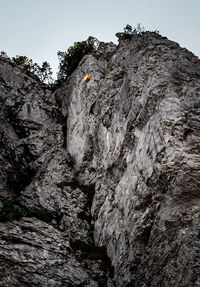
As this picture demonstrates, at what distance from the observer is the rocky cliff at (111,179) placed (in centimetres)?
1189

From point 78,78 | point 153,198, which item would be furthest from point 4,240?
point 78,78

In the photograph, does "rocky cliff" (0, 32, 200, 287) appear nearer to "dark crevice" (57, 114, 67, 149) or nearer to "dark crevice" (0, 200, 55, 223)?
"dark crevice" (0, 200, 55, 223)

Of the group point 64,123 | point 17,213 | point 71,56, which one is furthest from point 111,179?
point 71,56

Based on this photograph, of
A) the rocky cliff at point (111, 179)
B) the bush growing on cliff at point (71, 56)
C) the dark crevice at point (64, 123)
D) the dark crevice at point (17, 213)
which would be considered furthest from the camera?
the bush growing on cliff at point (71, 56)

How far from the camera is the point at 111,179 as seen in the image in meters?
18.4

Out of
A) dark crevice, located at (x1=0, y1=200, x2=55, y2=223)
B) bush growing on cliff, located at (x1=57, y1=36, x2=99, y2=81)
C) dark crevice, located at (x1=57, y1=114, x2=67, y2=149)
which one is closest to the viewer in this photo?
dark crevice, located at (x1=0, y1=200, x2=55, y2=223)

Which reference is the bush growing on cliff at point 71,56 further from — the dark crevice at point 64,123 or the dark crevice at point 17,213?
the dark crevice at point 17,213

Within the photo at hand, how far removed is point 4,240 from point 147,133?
354 inches

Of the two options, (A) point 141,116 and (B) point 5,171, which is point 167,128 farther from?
(B) point 5,171

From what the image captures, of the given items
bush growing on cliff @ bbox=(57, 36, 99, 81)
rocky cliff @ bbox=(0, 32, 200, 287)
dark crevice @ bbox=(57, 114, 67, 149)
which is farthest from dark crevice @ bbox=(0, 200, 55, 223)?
bush growing on cliff @ bbox=(57, 36, 99, 81)

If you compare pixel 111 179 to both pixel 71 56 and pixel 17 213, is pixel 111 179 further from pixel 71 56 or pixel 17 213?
pixel 71 56

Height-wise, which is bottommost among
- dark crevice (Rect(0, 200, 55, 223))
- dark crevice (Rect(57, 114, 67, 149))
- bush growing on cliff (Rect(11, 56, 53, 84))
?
dark crevice (Rect(0, 200, 55, 223))

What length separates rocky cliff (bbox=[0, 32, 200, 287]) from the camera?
11.9m

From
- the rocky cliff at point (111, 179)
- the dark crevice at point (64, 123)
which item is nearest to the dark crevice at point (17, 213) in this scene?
the rocky cliff at point (111, 179)
